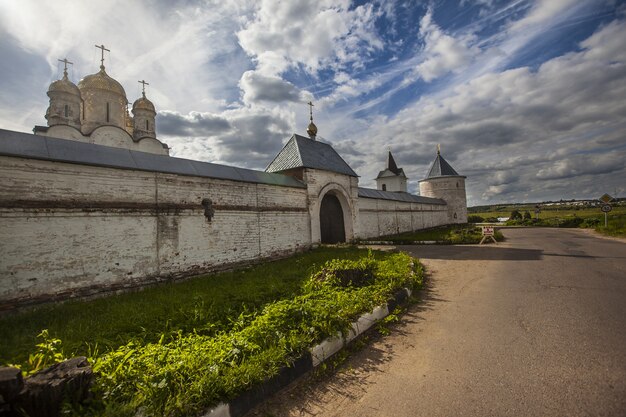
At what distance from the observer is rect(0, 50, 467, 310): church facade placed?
5.64m

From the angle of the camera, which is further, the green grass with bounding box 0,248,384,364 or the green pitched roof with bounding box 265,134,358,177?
the green pitched roof with bounding box 265,134,358,177

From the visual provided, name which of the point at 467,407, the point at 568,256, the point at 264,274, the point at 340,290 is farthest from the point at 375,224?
the point at 467,407

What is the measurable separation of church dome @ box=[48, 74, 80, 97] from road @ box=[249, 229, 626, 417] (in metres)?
23.2

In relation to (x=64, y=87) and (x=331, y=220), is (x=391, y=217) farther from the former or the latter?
(x=64, y=87)

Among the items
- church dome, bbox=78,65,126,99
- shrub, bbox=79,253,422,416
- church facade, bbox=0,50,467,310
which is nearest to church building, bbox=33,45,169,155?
church dome, bbox=78,65,126,99

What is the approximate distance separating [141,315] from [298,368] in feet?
10.2

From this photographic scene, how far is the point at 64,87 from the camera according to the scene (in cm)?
1819

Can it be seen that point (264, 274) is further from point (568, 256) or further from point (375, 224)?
point (375, 224)

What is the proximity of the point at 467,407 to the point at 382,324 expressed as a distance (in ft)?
6.89

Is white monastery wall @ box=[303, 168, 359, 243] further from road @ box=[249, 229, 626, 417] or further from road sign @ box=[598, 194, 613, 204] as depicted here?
road sign @ box=[598, 194, 613, 204]

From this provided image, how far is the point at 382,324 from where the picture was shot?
182 inches

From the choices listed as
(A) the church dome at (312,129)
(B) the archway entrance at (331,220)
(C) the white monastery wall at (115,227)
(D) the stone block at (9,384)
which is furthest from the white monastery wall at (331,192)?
(D) the stone block at (9,384)

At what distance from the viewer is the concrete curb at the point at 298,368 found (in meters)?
2.55

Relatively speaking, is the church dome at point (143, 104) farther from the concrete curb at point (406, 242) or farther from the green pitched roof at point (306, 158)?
the concrete curb at point (406, 242)
